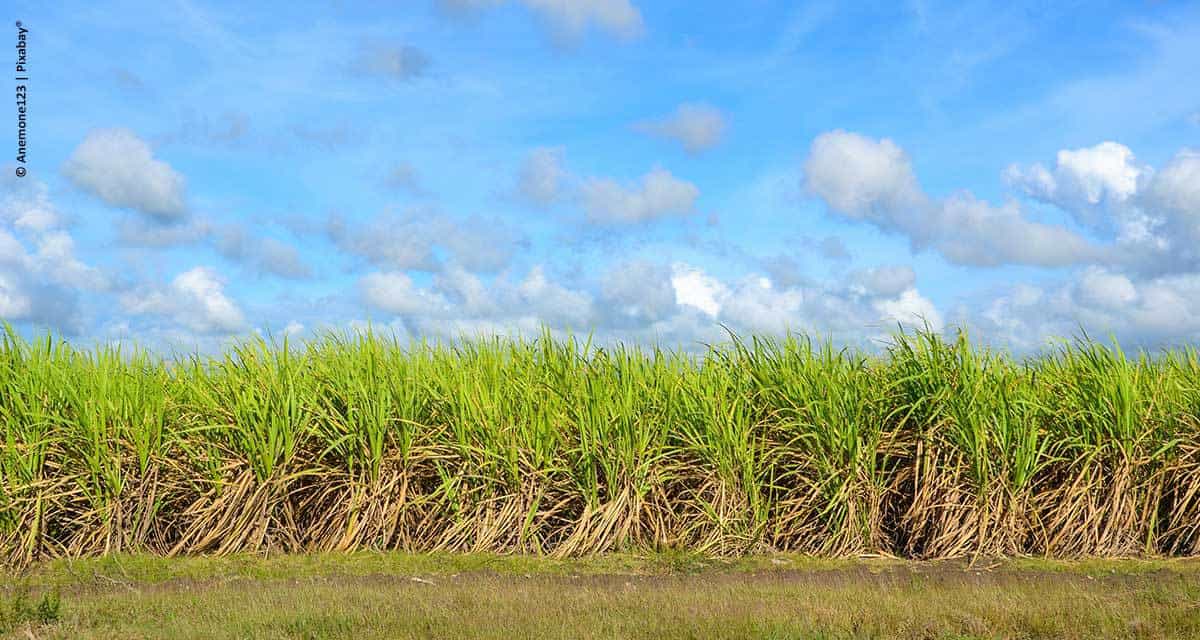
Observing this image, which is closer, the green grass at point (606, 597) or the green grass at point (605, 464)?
the green grass at point (606, 597)

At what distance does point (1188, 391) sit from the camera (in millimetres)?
7926

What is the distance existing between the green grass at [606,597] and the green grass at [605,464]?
1.08 ft

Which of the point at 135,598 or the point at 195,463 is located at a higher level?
the point at 195,463

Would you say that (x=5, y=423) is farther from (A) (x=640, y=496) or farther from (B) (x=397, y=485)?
(A) (x=640, y=496)

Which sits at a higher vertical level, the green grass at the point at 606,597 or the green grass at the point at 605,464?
the green grass at the point at 605,464

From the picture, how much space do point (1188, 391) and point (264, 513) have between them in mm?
7034

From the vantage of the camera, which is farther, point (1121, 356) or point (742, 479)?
point (1121, 356)

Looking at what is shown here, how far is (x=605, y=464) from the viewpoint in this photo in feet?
23.5

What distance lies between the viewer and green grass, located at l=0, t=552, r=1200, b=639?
194 inches

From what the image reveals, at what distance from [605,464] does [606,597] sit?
1.73 meters

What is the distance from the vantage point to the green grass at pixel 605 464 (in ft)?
23.8

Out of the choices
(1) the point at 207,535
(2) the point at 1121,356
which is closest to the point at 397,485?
(1) the point at 207,535

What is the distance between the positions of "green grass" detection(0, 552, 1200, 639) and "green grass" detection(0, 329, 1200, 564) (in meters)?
0.33

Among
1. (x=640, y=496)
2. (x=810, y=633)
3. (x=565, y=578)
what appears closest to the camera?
(x=810, y=633)
